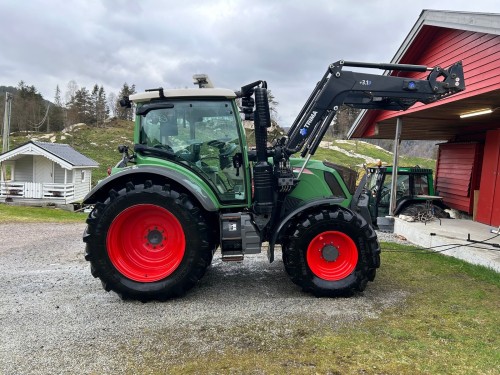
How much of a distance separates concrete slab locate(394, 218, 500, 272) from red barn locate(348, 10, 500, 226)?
1284 millimetres

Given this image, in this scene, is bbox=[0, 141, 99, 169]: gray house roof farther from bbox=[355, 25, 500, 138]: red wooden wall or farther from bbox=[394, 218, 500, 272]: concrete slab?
bbox=[394, 218, 500, 272]: concrete slab

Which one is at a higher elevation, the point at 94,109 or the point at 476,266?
the point at 94,109

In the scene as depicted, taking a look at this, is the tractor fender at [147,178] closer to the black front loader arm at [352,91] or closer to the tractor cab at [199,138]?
the tractor cab at [199,138]

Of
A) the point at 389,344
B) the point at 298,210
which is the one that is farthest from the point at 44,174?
the point at 389,344

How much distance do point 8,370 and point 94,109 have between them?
212 ft

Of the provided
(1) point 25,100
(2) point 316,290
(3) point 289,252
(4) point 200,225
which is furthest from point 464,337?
(1) point 25,100

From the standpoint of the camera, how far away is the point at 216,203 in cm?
459

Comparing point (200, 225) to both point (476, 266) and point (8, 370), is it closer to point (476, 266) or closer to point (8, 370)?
point (8, 370)

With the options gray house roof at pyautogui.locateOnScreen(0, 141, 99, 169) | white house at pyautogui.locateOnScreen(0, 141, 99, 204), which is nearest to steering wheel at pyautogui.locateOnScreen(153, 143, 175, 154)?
white house at pyautogui.locateOnScreen(0, 141, 99, 204)

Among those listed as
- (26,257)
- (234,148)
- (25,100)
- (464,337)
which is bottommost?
(26,257)

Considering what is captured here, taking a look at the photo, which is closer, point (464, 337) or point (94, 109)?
point (464, 337)

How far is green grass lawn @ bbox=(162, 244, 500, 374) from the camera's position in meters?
2.98

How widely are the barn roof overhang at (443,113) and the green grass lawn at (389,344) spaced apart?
3.87m

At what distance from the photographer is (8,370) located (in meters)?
2.94
